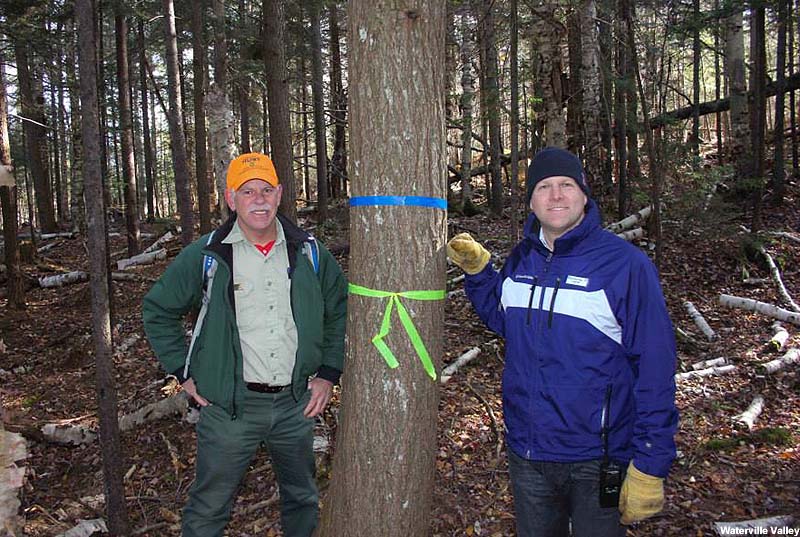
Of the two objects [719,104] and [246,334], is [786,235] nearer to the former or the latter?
[719,104]

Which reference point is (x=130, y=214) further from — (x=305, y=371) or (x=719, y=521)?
(x=719, y=521)

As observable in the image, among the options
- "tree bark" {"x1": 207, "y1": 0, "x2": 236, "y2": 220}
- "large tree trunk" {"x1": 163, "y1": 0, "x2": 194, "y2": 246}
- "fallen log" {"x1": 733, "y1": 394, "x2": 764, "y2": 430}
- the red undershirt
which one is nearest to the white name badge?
the red undershirt

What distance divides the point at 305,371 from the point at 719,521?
3045 millimetres

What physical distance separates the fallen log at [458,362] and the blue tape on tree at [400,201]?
392cm

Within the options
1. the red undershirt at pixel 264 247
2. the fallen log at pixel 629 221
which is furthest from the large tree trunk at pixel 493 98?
the red undershirt at pixel 264 247

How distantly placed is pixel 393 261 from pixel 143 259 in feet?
43.8

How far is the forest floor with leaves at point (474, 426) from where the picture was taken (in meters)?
4.14

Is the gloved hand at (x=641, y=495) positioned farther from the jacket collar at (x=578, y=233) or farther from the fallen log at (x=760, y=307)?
the fallen log at (x=760, y=307)

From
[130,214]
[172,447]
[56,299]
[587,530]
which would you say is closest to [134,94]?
[130,214]

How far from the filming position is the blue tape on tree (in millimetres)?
2479

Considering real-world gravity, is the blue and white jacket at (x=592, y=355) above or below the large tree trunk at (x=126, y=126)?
below

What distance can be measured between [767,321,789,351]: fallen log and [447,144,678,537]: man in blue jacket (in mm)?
5780

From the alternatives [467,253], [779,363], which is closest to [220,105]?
[467,253]

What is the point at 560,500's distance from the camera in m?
2.48
